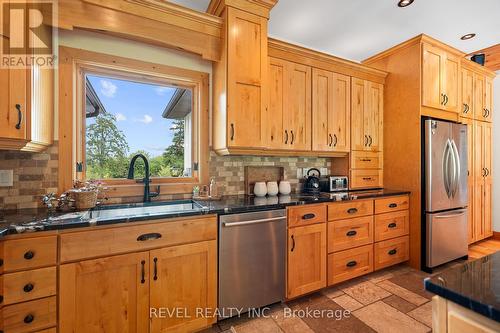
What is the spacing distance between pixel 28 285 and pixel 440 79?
4.43m

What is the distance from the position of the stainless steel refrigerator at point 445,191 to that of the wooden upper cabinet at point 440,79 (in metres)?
0.32

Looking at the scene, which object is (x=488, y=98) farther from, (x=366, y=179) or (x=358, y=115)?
(x=366, y=179)

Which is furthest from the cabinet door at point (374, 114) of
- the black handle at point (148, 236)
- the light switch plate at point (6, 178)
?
the light switch plate at point (6, 178)

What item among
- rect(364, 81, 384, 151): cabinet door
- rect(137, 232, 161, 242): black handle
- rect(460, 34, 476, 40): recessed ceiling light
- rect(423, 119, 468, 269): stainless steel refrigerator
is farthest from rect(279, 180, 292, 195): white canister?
rect(460, 34, 476, 40): recessed ceiling light

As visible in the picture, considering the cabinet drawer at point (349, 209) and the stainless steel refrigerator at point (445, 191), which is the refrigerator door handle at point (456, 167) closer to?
the stainless steel refrigerator at point (445, 191)

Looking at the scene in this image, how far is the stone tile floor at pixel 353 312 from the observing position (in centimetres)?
182

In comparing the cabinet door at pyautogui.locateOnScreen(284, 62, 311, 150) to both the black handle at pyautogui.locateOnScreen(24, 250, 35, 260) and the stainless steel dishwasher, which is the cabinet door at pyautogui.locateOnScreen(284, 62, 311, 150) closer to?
the stainless steel dishwasher

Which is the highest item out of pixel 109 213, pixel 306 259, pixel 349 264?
pixel 109 213

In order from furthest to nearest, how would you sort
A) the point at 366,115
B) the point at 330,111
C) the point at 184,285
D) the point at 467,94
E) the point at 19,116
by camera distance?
the point at 467,94 < the point at 366,115 < the point at 330,111 < the point at 184,285 < the point at 19,116

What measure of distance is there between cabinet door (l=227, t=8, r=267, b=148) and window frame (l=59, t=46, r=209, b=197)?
0.41 m

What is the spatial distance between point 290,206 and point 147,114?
5.41ft

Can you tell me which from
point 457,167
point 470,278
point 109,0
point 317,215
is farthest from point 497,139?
point 109,0

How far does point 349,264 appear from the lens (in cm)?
242

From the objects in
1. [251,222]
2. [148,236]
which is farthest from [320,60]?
[148,236]
